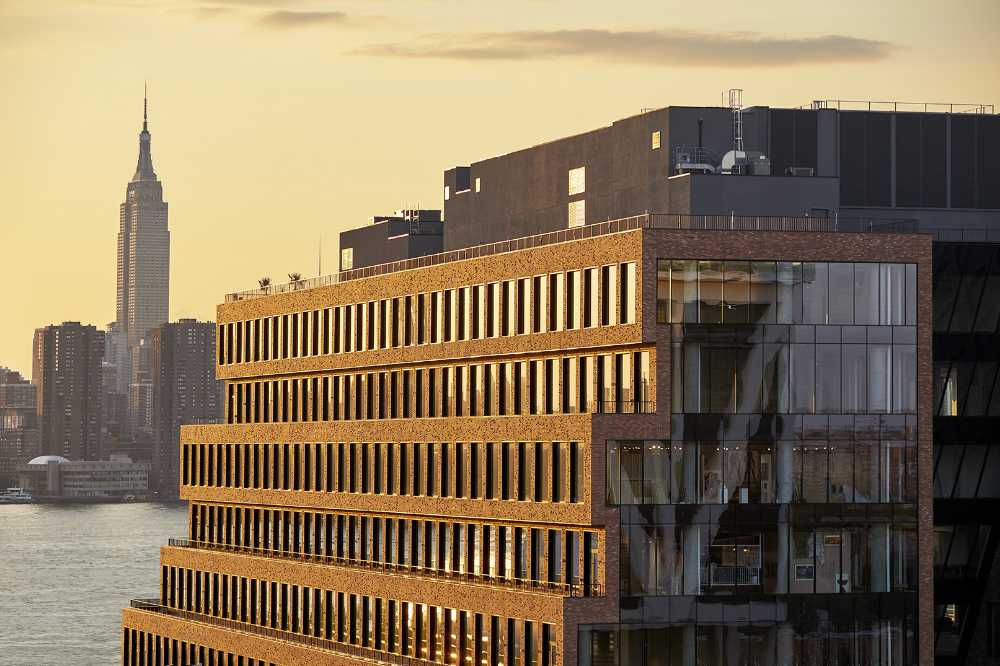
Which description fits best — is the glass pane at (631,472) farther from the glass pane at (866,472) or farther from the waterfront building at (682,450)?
the glass pane at (866,472)

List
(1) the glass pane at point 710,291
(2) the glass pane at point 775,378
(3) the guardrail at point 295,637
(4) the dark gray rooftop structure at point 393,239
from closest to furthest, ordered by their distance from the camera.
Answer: (1) the glass pane at point 710,291
(2) the glass pane at point 775,378
(3) the guardrail at point 295,637
(4) the dark gray rooftop structure at point 393,239

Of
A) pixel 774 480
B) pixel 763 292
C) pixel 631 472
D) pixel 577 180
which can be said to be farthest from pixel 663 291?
pixel 577 180

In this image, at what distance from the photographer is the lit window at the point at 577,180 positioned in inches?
4277

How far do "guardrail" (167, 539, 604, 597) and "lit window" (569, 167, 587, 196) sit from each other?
19496 mm

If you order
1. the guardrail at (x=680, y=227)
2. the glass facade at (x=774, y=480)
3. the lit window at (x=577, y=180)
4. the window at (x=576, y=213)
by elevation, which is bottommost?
the glass facade at (x=774, y=480)

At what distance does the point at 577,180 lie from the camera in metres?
109

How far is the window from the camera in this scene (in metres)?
109

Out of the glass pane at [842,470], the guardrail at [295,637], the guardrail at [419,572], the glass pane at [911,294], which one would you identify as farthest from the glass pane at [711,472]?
the glass pane at [911,294]

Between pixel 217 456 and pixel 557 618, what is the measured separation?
174 feet

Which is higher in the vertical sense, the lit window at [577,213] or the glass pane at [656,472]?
the lit window at [577,213]

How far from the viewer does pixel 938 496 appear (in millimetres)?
94625

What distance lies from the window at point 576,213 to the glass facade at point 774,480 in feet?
65.2

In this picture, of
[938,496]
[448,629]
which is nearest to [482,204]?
[448,629]

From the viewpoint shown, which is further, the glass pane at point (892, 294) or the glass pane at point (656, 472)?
A: the glass pane at point (892, 294)
